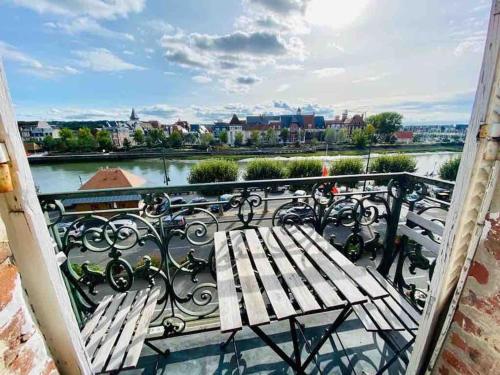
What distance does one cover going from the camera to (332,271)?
1.41m

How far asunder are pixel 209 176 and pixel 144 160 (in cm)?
2709

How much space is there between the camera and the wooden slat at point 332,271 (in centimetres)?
122

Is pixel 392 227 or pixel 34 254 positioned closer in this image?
pixel 34 254

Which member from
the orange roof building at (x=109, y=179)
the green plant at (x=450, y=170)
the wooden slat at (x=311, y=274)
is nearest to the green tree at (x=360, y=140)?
the green plant at (x=450, y=170)

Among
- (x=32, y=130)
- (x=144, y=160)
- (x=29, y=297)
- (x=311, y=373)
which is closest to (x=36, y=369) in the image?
(x=29, y=297)

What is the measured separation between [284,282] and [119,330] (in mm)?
1033

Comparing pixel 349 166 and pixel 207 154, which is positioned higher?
pixel 349 166

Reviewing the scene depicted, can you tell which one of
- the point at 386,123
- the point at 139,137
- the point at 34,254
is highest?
the point at 386,123

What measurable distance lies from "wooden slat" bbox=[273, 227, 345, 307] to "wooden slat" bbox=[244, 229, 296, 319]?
173 millimetres

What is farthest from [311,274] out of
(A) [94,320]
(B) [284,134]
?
(B) [284,134]

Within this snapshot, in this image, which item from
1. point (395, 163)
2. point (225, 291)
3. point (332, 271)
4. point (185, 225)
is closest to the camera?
point (225, 291)

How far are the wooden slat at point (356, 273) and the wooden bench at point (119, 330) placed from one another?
1240 mm

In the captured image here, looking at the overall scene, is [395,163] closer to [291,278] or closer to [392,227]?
[392,227]

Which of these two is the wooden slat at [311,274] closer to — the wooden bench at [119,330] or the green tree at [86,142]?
the wooden bench at [119,330]
